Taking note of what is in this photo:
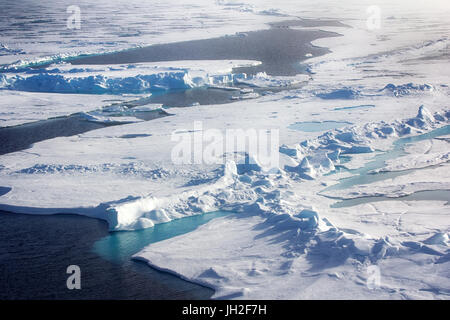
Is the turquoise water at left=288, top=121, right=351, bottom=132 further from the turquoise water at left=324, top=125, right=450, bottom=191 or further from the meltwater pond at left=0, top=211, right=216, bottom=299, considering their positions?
the meltwater pond at left=0, top=211, right=216, bottom=299

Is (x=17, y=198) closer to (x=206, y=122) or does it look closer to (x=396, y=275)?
(x=206, y=122)

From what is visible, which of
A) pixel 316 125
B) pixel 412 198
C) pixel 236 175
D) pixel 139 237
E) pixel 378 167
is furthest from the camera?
pixel 316 125

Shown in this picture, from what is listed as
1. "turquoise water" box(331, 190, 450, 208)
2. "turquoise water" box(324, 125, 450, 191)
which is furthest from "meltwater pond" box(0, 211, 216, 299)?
"turquoise water" box(324, 125, 450, 191)

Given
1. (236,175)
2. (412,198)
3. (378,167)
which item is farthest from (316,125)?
(412,198)

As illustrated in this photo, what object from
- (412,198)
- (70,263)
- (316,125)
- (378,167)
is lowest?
(70,263)

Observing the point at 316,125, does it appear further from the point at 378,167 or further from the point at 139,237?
the point at 139,237
